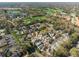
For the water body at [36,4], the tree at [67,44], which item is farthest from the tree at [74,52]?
the water body at [36,4]

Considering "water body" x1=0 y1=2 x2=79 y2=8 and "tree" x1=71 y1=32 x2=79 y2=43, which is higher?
"water body" x1=0 y1=2 x2=79 y2=8

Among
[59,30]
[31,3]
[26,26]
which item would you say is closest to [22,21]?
[26,26]

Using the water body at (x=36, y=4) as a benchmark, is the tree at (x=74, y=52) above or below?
below

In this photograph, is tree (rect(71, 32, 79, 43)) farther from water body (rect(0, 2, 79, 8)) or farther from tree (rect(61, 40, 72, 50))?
water body (rect(0, 2, 79, 8))

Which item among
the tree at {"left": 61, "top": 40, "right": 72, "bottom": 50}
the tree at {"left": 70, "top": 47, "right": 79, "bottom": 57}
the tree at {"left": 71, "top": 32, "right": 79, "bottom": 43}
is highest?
the tree at {"left": 71, "top": 32, "right": 79, "bottom": 43}

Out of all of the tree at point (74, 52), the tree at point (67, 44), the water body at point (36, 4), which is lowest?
the tree at point (74, 52)

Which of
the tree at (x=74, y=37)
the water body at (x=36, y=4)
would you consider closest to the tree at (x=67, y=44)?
the tree at (x=74, y=37)

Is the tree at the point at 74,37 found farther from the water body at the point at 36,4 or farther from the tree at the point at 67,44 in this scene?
the water body at the point at 36,4

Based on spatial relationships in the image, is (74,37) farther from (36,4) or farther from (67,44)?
(36,4)

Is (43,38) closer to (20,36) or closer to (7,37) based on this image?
(20,36)

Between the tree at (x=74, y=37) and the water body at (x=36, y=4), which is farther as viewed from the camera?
the water body at (x=36, y=4)

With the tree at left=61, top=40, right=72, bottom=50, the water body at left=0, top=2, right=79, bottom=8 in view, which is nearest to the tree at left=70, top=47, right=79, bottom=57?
the tree at left=61, top=40, right=72, bottom=50
